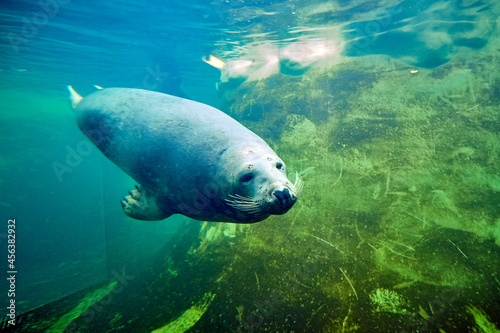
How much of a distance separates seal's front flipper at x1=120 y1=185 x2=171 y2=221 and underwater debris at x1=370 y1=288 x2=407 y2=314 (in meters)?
2.89

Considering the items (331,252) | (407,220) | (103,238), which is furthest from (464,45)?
(103,238)

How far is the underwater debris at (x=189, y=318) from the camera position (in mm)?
2410

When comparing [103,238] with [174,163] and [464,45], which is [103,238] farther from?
[464,45]

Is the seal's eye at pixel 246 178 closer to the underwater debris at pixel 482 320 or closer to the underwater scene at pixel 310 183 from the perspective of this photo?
the underwater scene at pixel 310 183

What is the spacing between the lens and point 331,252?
2.86 metres

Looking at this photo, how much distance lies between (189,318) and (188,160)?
196cm

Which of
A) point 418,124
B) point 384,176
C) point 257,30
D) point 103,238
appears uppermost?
point 257,30

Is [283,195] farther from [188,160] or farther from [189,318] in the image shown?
[189,318]

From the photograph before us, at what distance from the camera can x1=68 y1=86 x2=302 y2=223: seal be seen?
6.70 ft

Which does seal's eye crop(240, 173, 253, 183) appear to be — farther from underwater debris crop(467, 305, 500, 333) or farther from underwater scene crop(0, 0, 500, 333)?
underwater debris crop(467, 305, 500, 333)

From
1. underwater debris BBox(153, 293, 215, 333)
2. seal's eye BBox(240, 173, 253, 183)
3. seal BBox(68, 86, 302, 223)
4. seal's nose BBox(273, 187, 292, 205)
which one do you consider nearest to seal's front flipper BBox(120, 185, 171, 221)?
seal BBox(68, 86, 302, 223)

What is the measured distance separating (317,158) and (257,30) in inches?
313

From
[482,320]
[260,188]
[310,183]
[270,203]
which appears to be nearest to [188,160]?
[260,188]

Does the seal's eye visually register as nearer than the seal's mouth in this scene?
No
